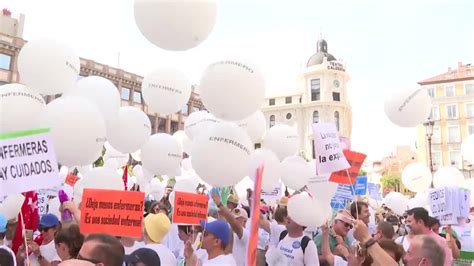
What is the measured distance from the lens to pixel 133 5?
451cm

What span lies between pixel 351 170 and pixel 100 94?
3039mm

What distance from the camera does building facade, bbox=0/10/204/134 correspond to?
33688 millimetres

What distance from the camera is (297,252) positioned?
487cm

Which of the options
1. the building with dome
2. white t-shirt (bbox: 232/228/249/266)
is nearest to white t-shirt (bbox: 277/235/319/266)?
white t-shirt (bbox: 232/228/249/266)

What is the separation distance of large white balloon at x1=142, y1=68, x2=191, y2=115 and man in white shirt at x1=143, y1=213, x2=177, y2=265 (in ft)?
7.30

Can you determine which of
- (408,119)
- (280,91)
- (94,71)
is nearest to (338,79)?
(280,91)

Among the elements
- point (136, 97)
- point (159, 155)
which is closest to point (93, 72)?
point (136, 97)

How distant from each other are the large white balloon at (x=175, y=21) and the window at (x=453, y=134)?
64.2m

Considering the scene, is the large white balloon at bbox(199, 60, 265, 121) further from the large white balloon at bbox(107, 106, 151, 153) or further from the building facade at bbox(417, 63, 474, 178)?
the building facade at bbox(417, 63, 474, 178)

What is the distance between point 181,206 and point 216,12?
1.93 metres

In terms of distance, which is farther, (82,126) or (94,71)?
(94,71)

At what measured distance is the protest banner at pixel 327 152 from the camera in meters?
5.20

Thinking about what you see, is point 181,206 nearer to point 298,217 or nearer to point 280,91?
point 298,217

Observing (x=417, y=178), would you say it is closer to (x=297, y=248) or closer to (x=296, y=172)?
(x=296, y=172)
